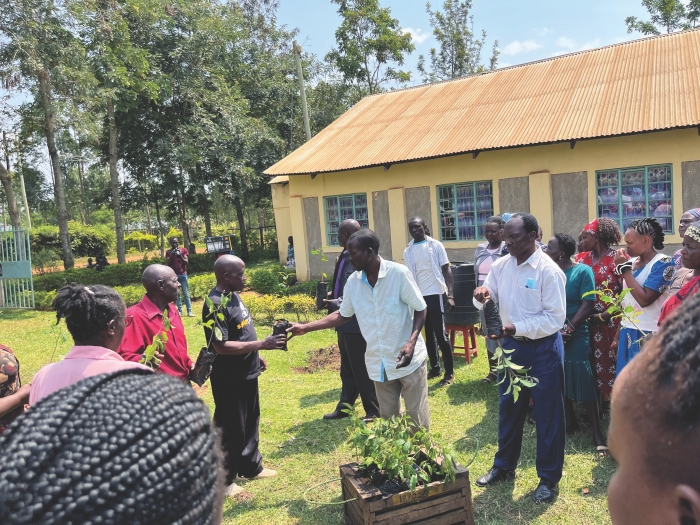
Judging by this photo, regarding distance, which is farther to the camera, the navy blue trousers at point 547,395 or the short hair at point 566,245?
the short hair at point 566,245

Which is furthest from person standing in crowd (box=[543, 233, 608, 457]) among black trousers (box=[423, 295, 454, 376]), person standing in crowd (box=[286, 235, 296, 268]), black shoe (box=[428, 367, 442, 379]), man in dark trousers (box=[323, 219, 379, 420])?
person standing in crowd (box=[286, 235, 296, 268])

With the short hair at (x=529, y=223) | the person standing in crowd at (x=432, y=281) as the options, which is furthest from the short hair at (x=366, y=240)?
the person standing in crowd at (x=432, y=281)

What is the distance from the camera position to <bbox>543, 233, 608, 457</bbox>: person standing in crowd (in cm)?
462

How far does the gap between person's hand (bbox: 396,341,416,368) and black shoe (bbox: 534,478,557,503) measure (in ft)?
4.28

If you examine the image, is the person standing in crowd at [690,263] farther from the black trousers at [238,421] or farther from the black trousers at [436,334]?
the black trousers at [436,334]

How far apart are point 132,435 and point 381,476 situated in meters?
2.96

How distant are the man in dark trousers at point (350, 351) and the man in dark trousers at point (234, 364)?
1058 millimetres

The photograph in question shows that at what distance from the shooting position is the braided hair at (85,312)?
2.79 metres

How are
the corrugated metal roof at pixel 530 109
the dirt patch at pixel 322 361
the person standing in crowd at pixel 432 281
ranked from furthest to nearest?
the corrugated metal roof at pixel 530 109 < the dirt patch at pixel 322 361 < the person standing in crowd at pixel 432 281

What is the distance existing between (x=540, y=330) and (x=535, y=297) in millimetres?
239

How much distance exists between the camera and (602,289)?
477 centimetres

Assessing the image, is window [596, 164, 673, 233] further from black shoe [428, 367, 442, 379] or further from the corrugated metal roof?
black shoe [428, 367, 442, 379]

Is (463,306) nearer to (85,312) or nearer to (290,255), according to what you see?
(85,312)

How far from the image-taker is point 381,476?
11.7 ft
